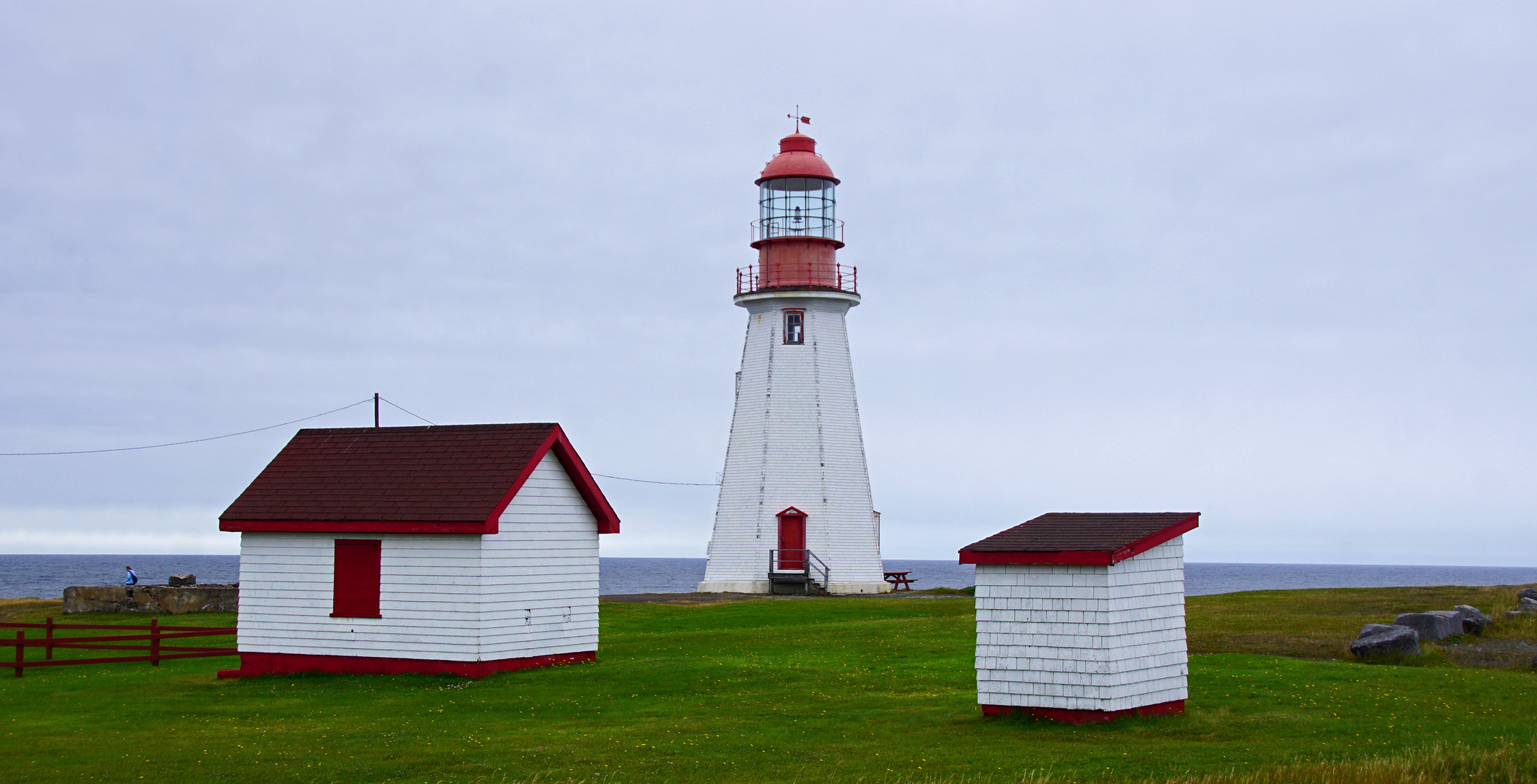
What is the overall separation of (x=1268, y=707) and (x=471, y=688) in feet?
37.2

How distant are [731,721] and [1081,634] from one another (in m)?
4.48

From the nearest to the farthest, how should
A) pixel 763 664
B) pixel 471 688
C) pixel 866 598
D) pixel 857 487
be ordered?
pixel 471 688
pixel 763 664
pixel 866 598
pixel 857 487

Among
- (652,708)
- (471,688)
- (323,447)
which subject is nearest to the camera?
(652,708)

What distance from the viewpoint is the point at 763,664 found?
936 inches

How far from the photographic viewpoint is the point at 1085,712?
54.7 feet

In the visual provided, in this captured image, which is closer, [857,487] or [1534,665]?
[1534,665]

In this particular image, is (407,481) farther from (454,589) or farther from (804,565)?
(804,565)

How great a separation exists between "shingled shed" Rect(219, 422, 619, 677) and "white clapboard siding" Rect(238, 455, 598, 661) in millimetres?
23

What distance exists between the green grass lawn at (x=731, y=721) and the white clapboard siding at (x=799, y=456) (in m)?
16.4

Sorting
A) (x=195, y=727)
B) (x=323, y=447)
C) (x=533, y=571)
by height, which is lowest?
(x=195, y=727)

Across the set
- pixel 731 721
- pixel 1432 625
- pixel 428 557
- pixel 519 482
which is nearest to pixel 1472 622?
pixel 1432 625

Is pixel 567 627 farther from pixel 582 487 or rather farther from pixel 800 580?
pixel 800 580

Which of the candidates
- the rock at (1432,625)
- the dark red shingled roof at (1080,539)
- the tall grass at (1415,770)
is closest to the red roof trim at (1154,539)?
the dark red shingled roof at (1080,539)

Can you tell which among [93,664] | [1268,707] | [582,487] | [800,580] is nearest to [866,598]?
[800,580]
